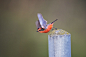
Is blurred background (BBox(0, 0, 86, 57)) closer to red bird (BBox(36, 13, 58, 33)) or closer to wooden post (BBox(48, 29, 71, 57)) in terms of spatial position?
red bird (BBox(36, 13, 58, 33))

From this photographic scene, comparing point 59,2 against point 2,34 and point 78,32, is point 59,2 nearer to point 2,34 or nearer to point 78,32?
point 78,32

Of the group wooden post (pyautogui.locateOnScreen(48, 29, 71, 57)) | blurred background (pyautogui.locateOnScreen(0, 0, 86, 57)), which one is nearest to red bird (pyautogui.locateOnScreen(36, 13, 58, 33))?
wooden post (pyautogui.locateOnScreen(48, 29, 71, 57))

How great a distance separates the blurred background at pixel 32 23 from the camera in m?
1.17

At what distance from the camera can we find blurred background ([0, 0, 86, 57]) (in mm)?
1174

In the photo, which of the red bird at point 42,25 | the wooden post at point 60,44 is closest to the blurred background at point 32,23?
the red bird at point 42,25

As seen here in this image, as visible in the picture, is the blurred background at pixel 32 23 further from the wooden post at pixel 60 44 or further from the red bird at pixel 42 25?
the wooden post at pixel 60 44

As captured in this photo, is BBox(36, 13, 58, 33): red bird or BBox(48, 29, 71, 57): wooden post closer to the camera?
BBox(48, 29, 71, 57): wooden post

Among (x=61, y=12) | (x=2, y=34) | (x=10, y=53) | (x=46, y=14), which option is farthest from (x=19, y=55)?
(x=61, y=12)

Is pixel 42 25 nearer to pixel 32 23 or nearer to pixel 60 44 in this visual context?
pixel 60 44

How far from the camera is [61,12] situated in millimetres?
1208

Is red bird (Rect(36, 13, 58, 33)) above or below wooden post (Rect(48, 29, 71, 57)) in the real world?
above

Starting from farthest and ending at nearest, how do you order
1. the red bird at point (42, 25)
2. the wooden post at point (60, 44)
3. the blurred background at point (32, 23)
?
the blurred background at point (32, 23)
the red bird at point (42, 25)
the wooden post at point (60, 44)

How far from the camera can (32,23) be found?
120cm

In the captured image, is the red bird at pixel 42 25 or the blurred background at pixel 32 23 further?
the blurred background at pixel 32 23
